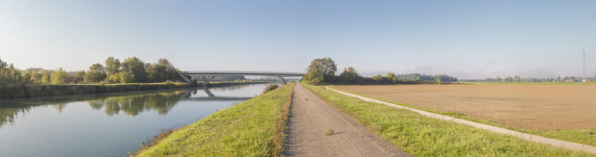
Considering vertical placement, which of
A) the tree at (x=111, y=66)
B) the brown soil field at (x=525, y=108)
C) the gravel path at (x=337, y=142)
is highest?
the tree at (x=111, y=66)

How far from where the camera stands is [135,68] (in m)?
80.2

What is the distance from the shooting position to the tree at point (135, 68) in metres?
78.7

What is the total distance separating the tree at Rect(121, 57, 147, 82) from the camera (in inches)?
3098

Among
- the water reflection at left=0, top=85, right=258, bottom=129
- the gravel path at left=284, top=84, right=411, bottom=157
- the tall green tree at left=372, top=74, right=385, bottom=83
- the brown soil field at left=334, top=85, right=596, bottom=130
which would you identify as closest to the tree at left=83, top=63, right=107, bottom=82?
the water reflection at left=0, top=85, right=258, bottom=129

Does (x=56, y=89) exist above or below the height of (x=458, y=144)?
above

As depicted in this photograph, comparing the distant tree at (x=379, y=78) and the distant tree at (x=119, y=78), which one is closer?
the distant tree at (x=119, y=78)

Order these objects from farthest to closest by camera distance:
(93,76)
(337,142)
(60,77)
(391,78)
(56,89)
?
(391,78) < (93,76) < (60,77) < (56,89) < (337,142)

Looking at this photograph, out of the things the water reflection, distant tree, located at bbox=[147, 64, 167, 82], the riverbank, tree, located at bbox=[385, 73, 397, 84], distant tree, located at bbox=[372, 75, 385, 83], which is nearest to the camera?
the water reflection

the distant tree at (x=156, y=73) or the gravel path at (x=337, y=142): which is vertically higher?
the distant tree at (x=156, y=73)

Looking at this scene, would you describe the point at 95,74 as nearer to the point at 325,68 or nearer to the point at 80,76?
the point at 80,76

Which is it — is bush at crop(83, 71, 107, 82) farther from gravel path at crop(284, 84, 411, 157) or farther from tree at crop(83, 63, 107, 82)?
gravel path at crop(284, 84, 411, 157)

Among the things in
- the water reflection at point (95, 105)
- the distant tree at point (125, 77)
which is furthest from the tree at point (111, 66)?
the water reflection at point (95, 105)

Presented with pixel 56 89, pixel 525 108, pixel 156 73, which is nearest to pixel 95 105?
pixel 56 89

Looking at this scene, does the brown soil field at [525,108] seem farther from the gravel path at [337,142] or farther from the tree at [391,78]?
the tree at [391,78]
